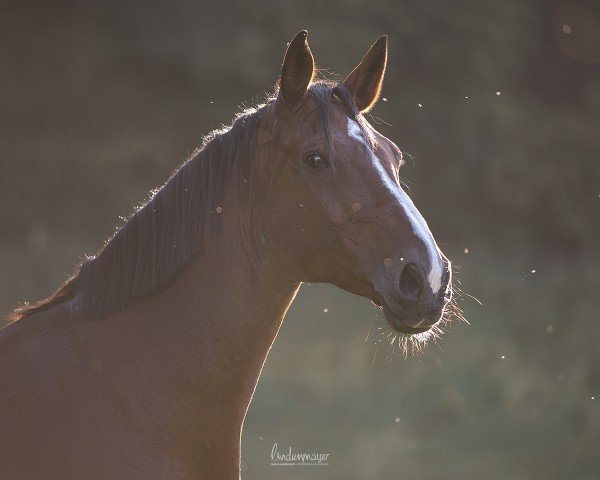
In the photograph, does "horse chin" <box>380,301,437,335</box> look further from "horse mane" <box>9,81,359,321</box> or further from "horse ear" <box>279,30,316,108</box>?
"horse ear" <box>279,30,316,108</box>

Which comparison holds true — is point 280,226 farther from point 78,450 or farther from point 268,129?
point 78,450

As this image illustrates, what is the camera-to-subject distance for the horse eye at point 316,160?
7.60ft

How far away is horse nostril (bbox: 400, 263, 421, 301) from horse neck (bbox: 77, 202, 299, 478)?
1.38ft

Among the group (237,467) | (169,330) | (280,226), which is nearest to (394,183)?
(280,226)

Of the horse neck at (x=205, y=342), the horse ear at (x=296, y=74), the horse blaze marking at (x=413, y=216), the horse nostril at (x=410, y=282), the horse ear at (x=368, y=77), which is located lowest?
the horse neck at (x=205, y=342)

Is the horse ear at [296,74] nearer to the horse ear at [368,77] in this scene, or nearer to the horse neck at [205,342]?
the horse ear at [368,77]

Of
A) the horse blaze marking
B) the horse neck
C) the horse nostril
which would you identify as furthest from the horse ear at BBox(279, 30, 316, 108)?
the horse nostril

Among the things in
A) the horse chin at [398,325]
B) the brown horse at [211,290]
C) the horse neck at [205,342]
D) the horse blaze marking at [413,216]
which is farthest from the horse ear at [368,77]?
the horse chin at [398,325]

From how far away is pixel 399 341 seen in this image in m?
2.43

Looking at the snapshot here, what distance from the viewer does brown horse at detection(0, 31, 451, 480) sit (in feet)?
7.06

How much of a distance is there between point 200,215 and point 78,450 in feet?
2.62

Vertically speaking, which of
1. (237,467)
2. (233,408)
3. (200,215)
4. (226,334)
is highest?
(200,215)

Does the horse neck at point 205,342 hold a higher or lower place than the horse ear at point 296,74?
lower

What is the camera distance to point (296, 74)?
7.84 feet
